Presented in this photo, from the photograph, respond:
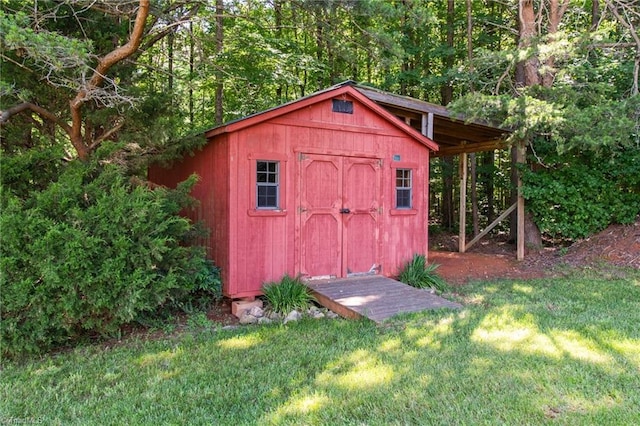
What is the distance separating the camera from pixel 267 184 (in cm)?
623

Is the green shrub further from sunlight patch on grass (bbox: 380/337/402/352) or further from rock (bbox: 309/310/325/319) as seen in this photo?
sunlight patch on grass (bbox: 380/337/402/352)

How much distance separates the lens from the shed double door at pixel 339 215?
653 cm

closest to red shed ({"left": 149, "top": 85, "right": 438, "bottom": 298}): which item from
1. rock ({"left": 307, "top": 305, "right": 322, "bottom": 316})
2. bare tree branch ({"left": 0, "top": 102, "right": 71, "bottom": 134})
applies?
rock ({"left": 307, "top": 305, "right": 322, "bottom": 316})

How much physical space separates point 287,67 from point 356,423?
11.2 m

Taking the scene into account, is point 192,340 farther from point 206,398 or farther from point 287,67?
point 287,67

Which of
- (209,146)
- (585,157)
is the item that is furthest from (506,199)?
(209,146)

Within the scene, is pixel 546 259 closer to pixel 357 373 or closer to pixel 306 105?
pixel 306 105

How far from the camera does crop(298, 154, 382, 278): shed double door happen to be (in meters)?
6.53

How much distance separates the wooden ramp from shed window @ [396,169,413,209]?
1.60 m

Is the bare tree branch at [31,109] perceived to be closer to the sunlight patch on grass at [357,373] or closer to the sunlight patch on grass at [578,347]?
the sunlight patch on grass at [357,373]

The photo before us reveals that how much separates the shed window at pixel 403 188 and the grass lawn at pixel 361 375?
2900 millimetres

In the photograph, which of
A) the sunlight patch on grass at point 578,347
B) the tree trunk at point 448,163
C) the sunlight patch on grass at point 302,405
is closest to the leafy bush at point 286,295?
the sunlight patch on grass at point 302,405

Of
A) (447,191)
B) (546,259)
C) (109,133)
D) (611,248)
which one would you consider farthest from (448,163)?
(109,133)

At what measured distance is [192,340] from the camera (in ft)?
15.0
